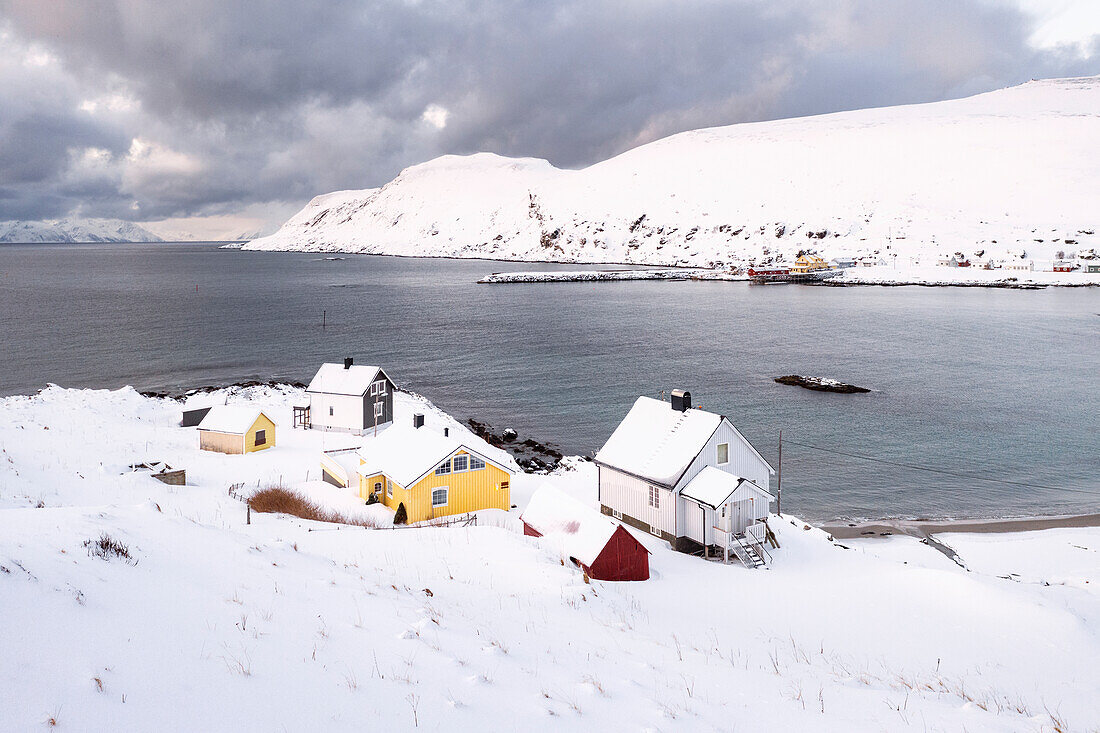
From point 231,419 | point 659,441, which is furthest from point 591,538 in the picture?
point 231,419

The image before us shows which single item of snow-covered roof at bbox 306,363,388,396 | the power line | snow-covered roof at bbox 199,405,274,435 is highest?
snow-covered roof at bbox 306,363,388,396

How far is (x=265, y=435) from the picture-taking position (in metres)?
34.8

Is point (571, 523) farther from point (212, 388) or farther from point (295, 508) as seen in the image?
point (212, 388)

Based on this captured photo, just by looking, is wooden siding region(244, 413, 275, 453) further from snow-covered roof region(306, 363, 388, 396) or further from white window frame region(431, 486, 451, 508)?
white window frame region(431, 486, 451, 508)

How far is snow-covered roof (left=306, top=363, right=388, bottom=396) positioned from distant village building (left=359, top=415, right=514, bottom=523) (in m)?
10.7

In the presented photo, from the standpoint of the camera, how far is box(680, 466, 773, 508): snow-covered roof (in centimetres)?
2366

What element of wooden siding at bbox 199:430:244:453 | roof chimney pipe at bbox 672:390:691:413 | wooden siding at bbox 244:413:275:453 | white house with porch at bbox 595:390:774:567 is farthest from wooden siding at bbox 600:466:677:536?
wooden siding at bbox 199:430:244:453

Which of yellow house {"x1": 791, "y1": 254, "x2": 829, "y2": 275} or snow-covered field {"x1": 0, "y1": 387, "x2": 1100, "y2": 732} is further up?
yellow house {"x1": 791, "y1": 254, "x2": 829, "y2": 275}

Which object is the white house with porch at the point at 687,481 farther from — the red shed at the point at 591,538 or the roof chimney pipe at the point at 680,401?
the red shed at the point at 591,538

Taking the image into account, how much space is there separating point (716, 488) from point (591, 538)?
6.24m

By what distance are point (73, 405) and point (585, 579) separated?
39.4 m

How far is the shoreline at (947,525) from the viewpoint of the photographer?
2797 cm

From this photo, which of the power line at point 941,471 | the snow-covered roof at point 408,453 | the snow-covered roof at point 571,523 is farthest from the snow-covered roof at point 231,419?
the power line at point 941,471

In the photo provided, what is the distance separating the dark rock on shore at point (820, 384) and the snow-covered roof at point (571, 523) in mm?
37941
